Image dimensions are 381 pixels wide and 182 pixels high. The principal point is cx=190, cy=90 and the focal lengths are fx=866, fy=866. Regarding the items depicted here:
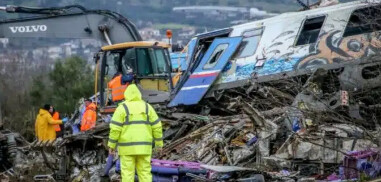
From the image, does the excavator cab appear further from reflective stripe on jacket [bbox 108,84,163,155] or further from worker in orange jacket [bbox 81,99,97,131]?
reflective stripe on jacket [bbox 108,84,163,155]

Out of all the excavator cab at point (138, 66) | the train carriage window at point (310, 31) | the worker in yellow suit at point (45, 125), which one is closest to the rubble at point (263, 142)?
the train carriage window at point (310, 31)

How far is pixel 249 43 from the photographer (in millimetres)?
18922

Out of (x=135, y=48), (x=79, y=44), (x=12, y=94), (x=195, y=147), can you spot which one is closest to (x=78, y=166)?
(x=195, y=147)

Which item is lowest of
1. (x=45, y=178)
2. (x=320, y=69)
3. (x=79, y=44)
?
(x=45, y=178)

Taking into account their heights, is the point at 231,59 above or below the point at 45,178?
above

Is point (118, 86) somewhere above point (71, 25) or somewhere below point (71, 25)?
below

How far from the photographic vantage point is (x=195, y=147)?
14.9 meters

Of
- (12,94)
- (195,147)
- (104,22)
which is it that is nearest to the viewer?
(195,147)

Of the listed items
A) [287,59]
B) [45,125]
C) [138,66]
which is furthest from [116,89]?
[287,59]

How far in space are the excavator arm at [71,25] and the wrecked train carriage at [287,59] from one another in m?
3.32

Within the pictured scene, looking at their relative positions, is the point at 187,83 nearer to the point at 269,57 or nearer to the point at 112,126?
the point at 269,57

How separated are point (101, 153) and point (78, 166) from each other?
0.50 metres

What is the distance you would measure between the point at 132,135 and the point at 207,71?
692 centimetres

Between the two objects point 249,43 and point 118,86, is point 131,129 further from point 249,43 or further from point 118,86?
point 249,43
